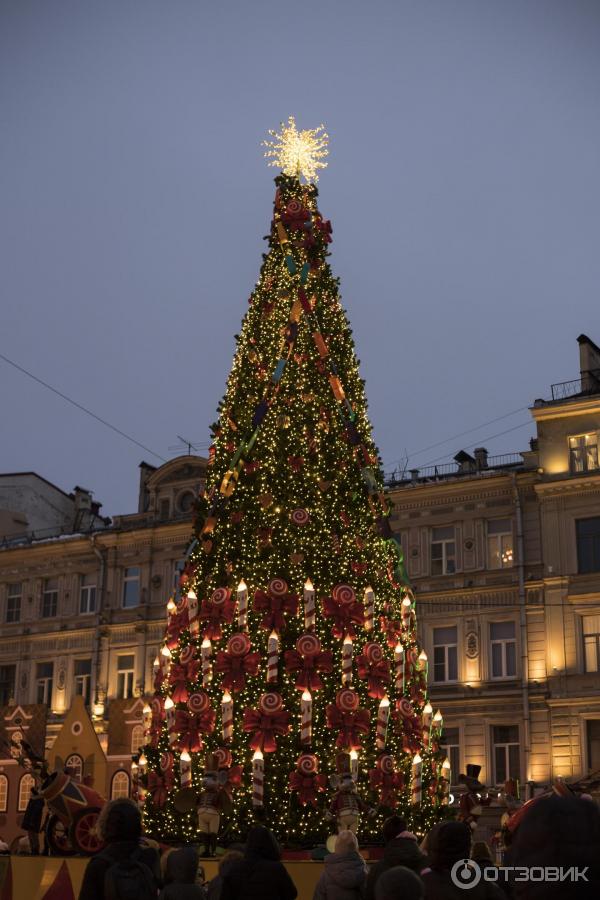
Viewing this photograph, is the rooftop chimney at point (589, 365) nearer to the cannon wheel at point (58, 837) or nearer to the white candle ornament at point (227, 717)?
the white candle ornament at point (227, 717)

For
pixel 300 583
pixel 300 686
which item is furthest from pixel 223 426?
pixel 300 686

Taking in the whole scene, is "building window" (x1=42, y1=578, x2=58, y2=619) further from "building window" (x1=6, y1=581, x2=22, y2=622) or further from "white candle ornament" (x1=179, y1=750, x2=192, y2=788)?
"white candle ornament" (x1=179, y1=750, x2=192, y2=788)

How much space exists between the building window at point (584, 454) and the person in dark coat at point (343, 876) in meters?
25.6

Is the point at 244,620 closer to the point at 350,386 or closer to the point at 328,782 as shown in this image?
the point at 328,782

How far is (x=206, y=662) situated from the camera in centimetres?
1472

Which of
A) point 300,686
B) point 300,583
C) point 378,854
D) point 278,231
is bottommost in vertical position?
point 378,854

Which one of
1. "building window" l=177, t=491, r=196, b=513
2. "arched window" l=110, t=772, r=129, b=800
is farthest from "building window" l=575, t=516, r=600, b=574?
"arched window" l=110, t=772, r=129, b=800

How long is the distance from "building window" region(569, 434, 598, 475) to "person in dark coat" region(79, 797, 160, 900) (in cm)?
2841

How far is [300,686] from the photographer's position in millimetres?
14172

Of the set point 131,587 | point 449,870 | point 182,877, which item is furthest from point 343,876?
point 131,587

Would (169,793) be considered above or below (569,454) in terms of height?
below

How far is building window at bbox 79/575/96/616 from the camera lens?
41200 mm

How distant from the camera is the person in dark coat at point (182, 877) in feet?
25.3

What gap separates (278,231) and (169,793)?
805 cm
